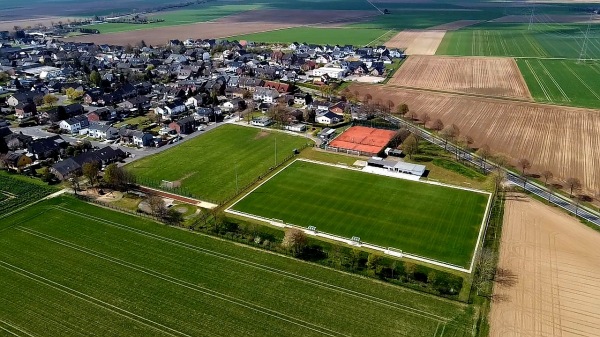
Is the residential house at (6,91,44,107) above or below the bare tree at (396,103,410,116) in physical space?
below

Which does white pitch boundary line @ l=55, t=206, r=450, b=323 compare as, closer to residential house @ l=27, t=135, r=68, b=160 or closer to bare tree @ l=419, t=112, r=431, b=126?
residential house @ l=27, t=135, r=68, b=160

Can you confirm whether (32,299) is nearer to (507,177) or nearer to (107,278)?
(107,278)

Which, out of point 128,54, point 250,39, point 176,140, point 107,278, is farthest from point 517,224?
point 250,39

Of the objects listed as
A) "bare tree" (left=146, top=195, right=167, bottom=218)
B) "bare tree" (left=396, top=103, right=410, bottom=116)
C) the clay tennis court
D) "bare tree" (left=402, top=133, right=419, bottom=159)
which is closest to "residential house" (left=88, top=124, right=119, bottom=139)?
"bare tree" (left=146, top=195, right=167, bottom=218)

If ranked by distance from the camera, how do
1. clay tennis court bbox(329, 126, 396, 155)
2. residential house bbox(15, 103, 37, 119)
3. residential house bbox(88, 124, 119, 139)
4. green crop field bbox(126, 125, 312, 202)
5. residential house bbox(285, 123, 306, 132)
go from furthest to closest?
residential house bbox(15, 103, 37, 119) → residential house bbox(285, 123, 306, 132) → residential house bbox(88, 124, 119, 139) → clay tennis court bbox(329, 126, 396, 155) → green crop field bbox(126, 125, 312, 202)

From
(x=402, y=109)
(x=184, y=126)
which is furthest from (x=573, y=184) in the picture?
(x=184, y=126)
